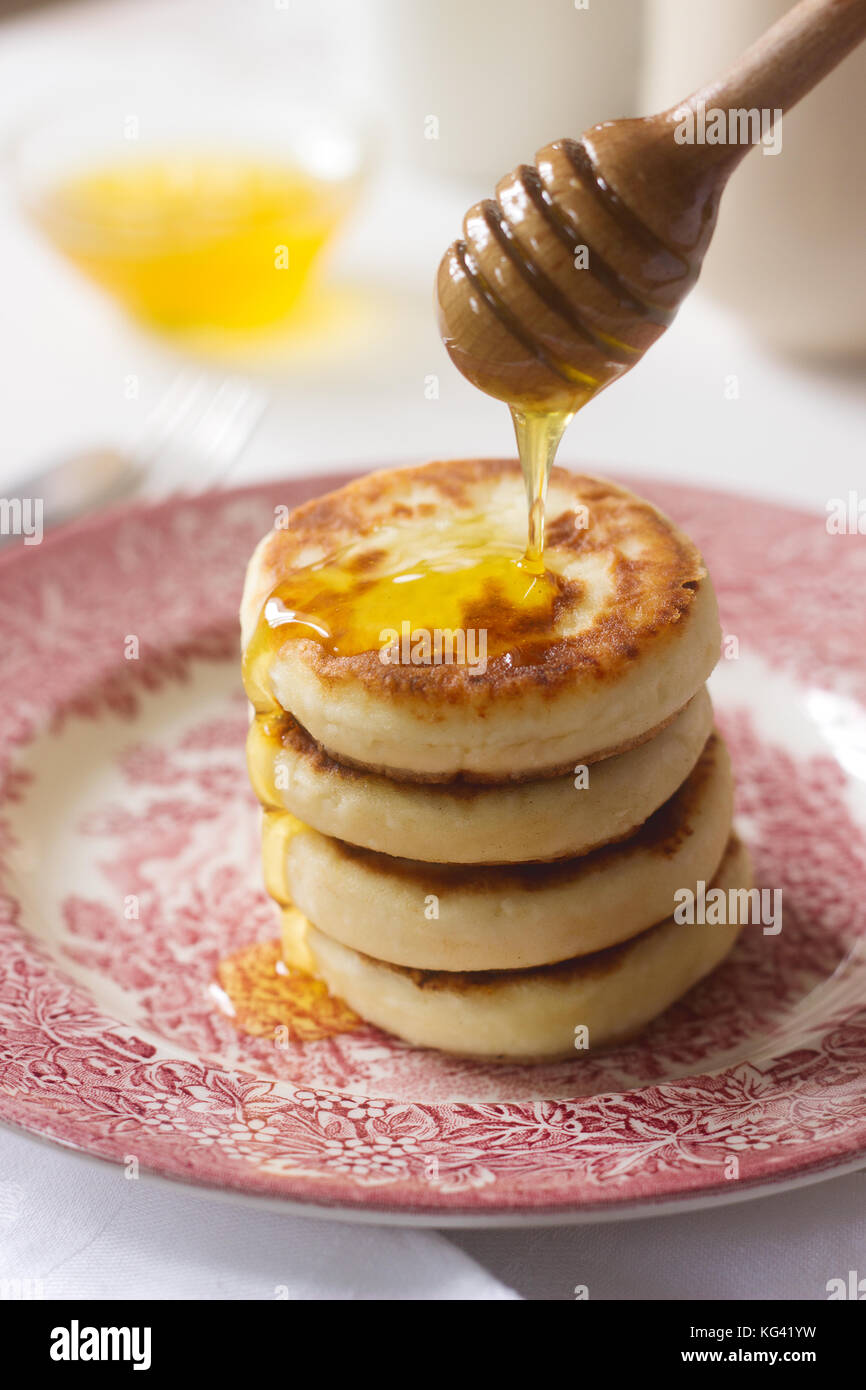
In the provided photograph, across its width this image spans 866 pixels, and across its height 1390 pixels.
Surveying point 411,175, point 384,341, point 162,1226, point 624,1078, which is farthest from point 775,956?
point 411,175

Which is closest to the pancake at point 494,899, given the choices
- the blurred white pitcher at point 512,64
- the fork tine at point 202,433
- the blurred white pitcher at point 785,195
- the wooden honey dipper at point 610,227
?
the wooden honey dipper at point 610,227

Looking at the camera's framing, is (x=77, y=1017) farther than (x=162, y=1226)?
Yes

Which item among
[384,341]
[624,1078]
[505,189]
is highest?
[384,341]

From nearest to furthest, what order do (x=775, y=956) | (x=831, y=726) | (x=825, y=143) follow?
(x=775, y=956)
(x=831, y=726)
(x=825, y=143)

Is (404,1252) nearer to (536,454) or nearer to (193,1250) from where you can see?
(193,1250)

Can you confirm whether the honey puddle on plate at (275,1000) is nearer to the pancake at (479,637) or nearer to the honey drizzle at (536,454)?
the pancake at (479,637)

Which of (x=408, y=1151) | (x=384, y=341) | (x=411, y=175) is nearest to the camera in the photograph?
(x=408, y=1151)

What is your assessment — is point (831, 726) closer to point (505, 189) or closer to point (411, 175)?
point (505, 189)

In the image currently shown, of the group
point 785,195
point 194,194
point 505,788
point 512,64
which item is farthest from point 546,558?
point 512,64
